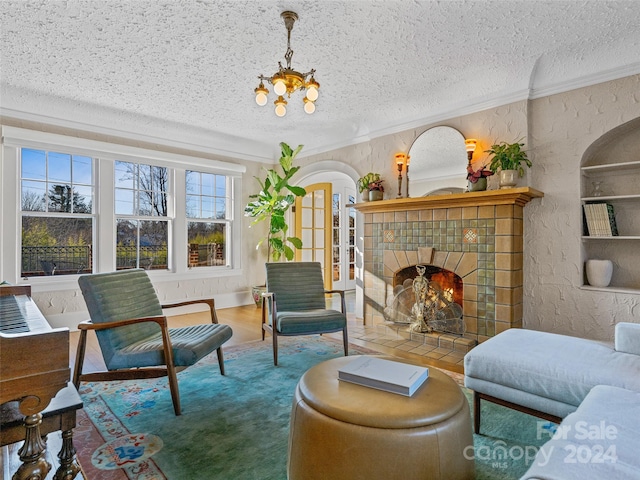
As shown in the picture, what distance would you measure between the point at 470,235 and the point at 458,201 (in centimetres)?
37

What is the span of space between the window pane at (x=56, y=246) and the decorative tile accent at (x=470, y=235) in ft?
14.5

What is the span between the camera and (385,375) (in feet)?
4.93

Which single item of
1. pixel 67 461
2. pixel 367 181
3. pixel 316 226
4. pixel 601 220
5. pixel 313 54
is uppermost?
pixel 313 54

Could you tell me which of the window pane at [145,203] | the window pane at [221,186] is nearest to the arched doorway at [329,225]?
the window pane at [221,186]

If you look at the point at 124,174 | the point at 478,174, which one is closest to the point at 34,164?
the point at 124,174

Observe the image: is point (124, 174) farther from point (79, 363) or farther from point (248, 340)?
point (79, 363)

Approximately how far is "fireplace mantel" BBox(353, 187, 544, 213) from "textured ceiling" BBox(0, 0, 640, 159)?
1002 mm

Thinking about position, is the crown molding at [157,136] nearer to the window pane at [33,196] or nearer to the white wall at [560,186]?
the white wall at [560,186]

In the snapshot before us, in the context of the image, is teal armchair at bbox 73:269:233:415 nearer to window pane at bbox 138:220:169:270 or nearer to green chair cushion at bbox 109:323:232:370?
green chair cushion at bbox 109:323:232:370

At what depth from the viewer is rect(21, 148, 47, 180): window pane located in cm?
400

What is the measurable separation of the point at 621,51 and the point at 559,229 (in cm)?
150

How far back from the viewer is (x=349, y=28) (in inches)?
103

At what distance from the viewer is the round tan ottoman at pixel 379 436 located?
3.92 ft

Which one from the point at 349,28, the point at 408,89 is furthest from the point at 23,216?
the point at 408,89
